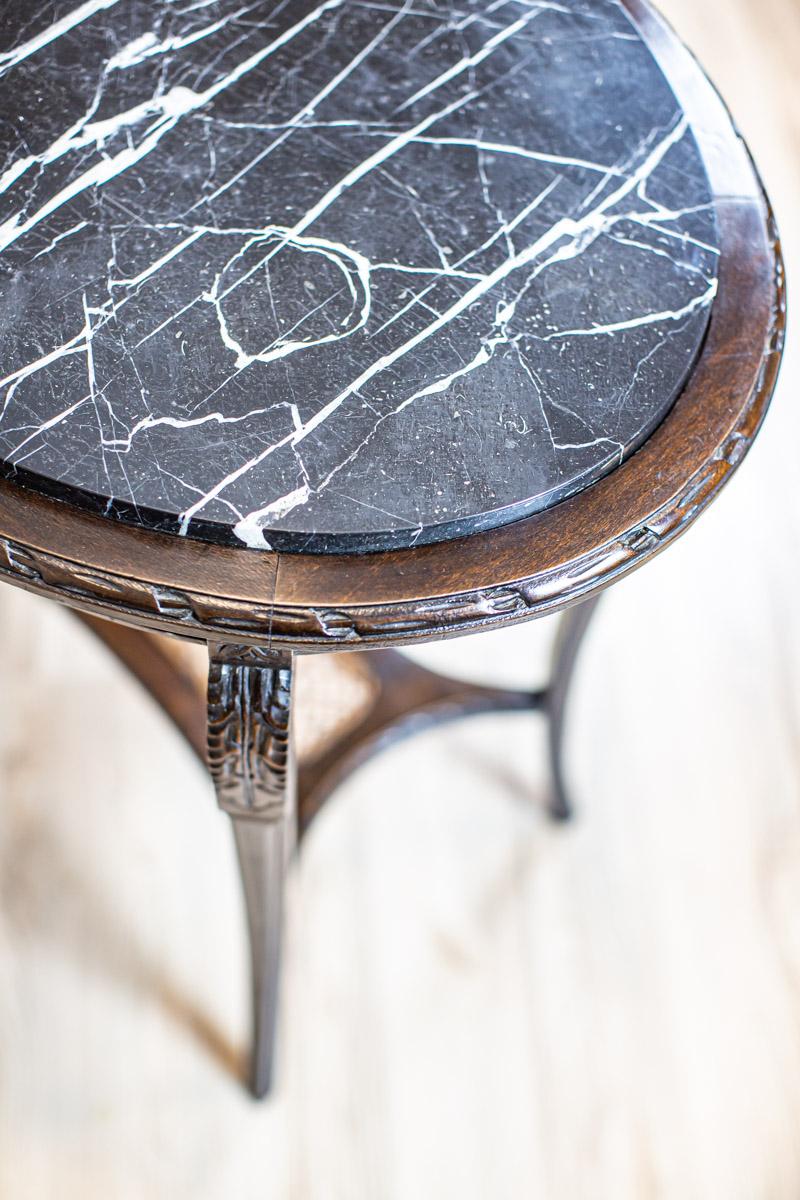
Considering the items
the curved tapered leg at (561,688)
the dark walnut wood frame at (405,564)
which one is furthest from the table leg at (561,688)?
the dark walnut wood frame at (405,564)

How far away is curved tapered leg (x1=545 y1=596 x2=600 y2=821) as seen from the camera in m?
0.82

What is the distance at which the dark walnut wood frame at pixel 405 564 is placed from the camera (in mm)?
491

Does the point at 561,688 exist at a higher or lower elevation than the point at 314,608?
higher

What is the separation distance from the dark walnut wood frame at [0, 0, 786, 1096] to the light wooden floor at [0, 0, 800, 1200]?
0.30m

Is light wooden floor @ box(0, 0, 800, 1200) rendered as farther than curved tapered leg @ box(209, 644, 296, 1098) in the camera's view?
Yes

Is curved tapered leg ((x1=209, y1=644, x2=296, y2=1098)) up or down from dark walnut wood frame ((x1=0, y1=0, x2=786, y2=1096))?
down

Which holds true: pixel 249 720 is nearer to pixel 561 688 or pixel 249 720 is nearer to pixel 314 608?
pixel 314 608

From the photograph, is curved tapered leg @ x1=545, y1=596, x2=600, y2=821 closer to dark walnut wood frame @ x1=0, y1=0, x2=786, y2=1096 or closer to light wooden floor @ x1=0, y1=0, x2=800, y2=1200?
light wooden floor @ x1=0, y1=0, x2=800, y2=1200

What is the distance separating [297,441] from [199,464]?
0.04m

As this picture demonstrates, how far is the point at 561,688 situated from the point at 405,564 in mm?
427

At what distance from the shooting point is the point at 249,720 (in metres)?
0.56

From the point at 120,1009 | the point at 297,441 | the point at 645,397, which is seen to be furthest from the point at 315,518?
the point at 120,1009

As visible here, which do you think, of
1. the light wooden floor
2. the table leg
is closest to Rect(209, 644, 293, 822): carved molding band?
the table leg

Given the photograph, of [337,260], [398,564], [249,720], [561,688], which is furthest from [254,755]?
[561,688]
